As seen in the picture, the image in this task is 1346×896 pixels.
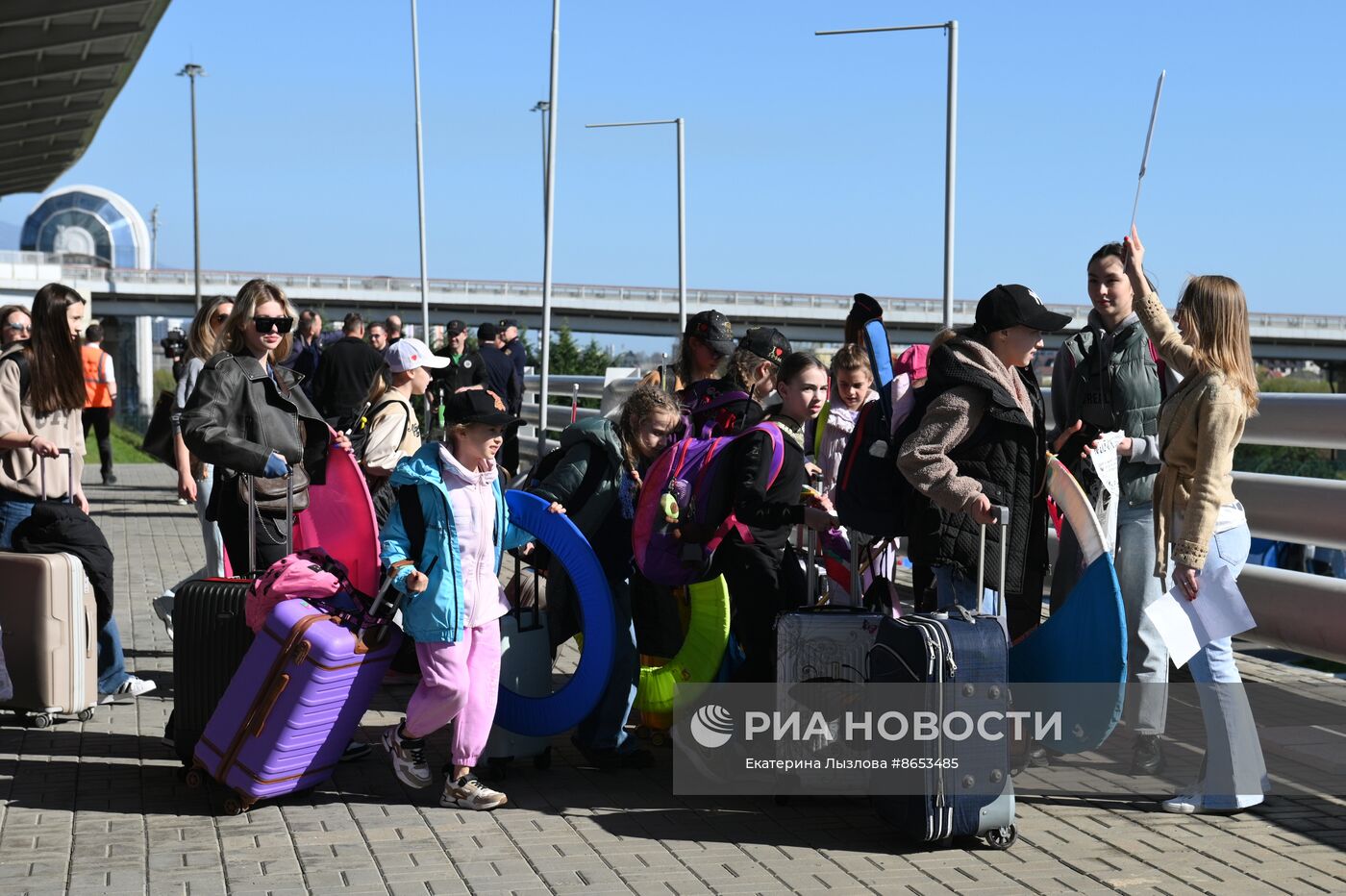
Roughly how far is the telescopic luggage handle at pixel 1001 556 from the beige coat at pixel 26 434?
412 centimetres

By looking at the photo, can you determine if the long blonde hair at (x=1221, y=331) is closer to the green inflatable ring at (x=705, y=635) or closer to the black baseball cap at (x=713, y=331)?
the green inflatable ring at (x=705, y=635)

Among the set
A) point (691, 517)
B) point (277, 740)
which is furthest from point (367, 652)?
point (691, 517)

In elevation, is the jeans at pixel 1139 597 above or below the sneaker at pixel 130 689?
above

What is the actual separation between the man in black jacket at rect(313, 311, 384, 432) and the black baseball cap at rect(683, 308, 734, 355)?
790 cm

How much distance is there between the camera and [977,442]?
5461 mm

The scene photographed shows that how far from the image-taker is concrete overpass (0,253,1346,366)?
86.1 m

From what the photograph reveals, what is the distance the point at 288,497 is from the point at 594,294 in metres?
83.5

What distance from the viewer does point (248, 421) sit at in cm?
650

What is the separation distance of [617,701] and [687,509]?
0.93m

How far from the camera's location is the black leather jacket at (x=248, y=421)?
6230mm

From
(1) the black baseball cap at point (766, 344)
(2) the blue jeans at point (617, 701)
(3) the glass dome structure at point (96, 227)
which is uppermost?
(3) the glass dome structure at point (96, 227)

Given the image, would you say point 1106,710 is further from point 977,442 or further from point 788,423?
point 788,423

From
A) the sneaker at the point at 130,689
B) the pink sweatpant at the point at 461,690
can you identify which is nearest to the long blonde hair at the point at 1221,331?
the pink sweatpant at the point at 461,690

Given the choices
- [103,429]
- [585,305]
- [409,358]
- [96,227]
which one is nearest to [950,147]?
[409,358]
